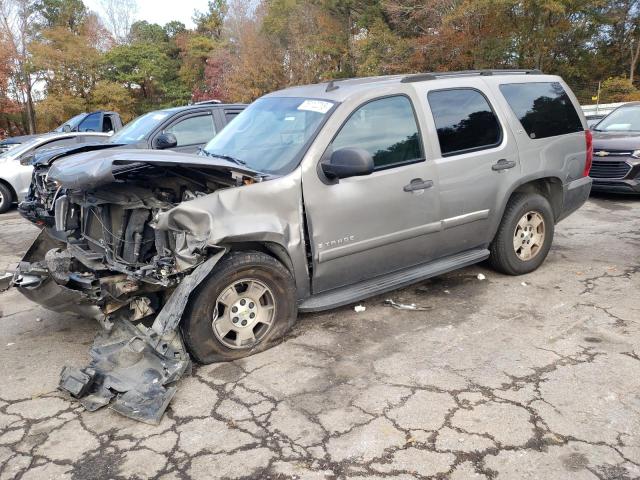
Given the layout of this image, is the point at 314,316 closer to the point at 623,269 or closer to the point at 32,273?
the point at 32,273

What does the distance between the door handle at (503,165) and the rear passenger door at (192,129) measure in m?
4.65

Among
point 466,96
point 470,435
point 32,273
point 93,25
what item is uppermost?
point 93,25

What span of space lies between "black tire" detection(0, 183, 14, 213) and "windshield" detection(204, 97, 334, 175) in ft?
24.0

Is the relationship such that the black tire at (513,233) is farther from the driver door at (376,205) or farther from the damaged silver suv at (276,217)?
the driver door at (376,205)

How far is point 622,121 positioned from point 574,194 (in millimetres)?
5319

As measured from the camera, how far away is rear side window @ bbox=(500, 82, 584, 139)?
5070 mm

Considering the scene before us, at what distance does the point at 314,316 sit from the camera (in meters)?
4.54

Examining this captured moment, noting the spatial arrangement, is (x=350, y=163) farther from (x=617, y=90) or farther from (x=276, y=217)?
(x=617, y=90)

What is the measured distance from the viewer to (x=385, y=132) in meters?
4.25

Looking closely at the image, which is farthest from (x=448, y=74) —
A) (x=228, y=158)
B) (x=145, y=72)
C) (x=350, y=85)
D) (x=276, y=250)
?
(x=145, y=72)

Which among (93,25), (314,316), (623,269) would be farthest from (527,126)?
(93,25)

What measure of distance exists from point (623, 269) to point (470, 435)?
3.52 m

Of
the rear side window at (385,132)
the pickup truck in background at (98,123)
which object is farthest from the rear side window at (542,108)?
the pickup truck in background at (98,123)

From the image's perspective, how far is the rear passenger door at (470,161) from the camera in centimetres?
451
